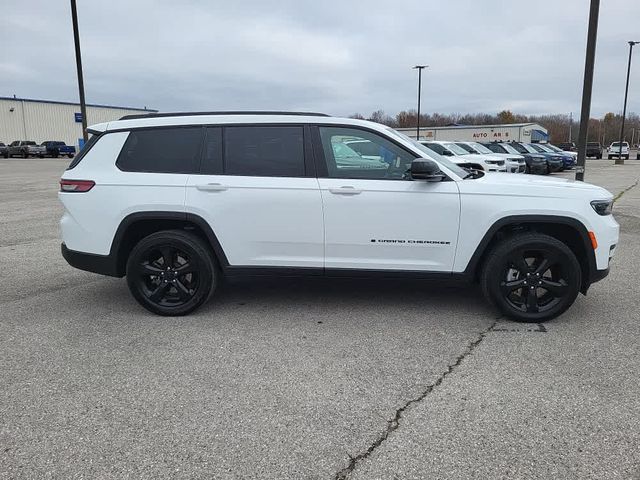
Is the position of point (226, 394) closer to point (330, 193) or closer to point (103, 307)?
point (330, 193)

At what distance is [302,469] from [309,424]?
1.39ft

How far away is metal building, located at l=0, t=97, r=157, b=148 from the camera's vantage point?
59344 millimetres

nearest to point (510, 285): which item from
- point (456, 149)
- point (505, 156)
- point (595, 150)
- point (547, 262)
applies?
point (547, 262)

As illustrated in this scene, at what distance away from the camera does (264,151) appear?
4.82m

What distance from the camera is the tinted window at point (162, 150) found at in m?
4.86

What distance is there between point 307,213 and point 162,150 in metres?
1.52

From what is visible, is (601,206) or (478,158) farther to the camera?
(478,158)

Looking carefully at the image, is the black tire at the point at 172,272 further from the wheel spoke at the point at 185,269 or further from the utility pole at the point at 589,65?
the utility pole at the point at 589,65

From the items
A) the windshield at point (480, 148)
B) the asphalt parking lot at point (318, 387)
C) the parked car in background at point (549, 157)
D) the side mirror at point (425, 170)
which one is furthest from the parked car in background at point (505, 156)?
the side mirror at point (425, 170)

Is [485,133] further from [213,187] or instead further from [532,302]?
[213,187]

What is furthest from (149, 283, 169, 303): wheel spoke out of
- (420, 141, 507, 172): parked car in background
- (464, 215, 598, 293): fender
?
(420, 141, 507, 172): parked car in background

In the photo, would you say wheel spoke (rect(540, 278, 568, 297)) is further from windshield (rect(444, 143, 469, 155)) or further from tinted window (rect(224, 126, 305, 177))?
windshield (rect(444, 143, 469, 155))

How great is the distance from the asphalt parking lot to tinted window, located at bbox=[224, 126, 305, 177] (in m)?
1.38

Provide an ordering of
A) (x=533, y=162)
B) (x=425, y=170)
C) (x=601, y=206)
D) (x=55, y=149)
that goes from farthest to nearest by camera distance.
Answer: (x=55, y=149) → (x=533, y=162) → (x=601, y=206) → (x=425, y=170)
